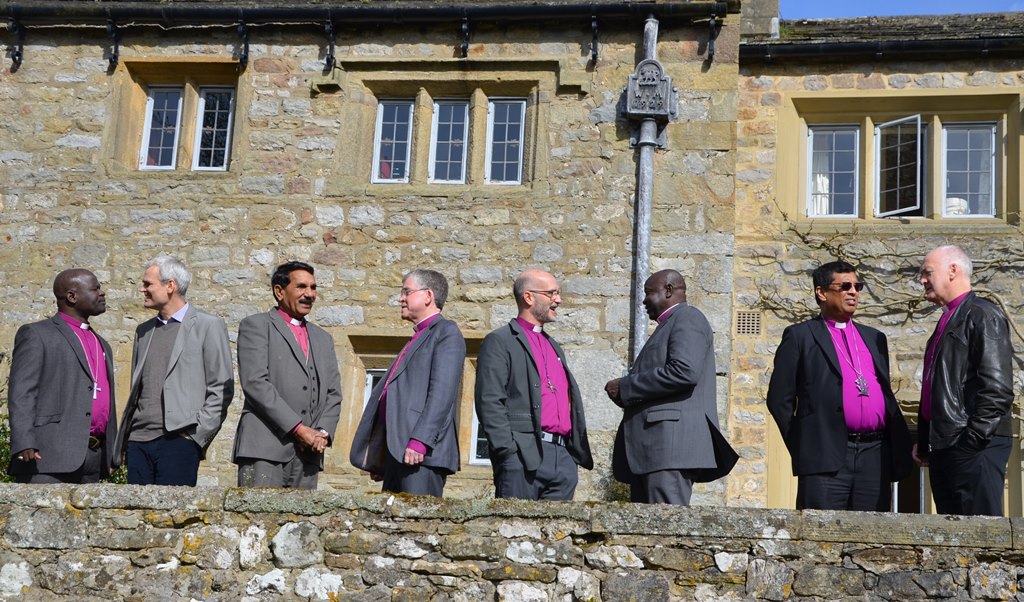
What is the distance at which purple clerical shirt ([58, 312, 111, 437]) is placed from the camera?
706 cm

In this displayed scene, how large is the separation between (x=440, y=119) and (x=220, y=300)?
2376mm

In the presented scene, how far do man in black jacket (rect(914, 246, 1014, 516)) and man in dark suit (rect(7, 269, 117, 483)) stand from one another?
4.30m

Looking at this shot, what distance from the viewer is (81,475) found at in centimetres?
700

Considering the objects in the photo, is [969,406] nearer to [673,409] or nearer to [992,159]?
[673,409]

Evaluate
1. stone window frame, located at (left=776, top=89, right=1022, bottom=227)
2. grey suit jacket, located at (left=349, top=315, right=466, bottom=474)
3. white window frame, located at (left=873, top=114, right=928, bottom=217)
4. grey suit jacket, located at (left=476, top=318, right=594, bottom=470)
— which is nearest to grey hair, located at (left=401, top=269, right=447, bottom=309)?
grey suit jacket, located at (left=349, top=315, right=466, bottom=474)

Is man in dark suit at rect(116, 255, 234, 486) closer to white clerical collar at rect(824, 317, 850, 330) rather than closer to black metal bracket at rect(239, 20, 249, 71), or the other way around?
white clerical collar at rect(824, 317, 850, 330)

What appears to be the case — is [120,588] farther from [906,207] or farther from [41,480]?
[906,207]

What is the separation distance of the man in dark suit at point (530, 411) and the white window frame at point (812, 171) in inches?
185

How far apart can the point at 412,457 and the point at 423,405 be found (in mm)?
297

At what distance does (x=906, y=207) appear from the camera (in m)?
10.7

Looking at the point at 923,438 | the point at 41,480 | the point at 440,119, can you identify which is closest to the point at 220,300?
the point at 440,119

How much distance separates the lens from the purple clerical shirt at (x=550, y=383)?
257 inches

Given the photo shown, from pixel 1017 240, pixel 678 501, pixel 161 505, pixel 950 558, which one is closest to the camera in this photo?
pixel 950 558

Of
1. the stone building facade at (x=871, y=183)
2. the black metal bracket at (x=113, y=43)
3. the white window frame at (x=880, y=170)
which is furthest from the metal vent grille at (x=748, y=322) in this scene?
the black metal bracket at (x=113, y=43)
